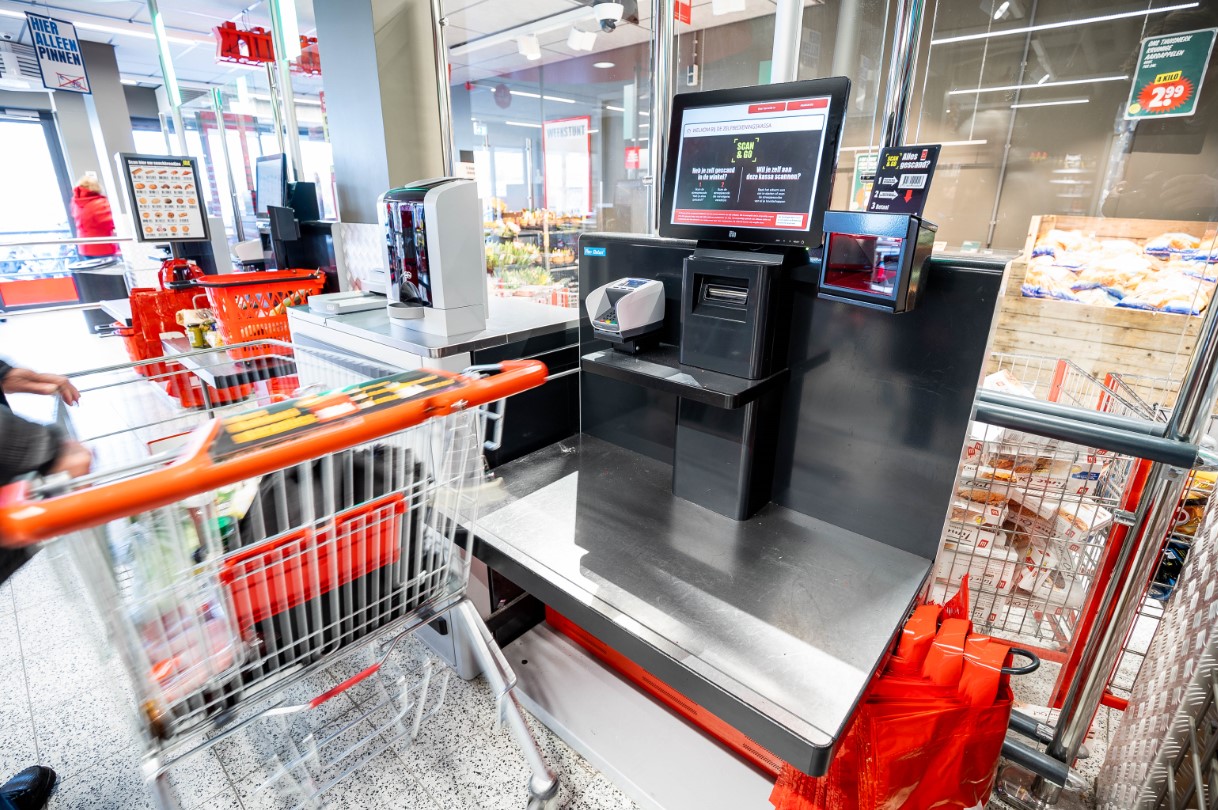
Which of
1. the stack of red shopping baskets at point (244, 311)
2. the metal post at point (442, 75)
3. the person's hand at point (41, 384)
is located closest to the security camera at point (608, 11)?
the metal post at point (442, 75)

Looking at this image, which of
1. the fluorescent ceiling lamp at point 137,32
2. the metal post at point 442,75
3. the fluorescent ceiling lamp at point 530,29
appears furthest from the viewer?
the fluorescent ceiling lamp at point 137,32

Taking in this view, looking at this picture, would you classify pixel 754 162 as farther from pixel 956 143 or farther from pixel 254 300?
pixel 956 143

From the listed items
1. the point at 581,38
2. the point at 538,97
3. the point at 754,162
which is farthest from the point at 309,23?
the point at 754,162

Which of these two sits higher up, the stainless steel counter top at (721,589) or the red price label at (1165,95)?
the red price label at (1165,95)

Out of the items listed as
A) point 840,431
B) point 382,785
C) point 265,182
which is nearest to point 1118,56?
point 840,431

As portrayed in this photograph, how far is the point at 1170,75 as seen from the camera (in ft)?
12.7

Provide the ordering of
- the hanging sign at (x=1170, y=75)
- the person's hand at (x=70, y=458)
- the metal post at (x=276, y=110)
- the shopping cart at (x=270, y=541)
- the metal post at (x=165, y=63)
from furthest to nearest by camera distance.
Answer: the metal post at (x=165, y=63), the metal post at (x=276, y=110), the hanging sign at (x=1170, y=75), the person's hand at (x=70, y=458), the shopping cart at (x=270, y=541)

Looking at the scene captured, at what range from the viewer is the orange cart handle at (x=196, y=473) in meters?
0.71

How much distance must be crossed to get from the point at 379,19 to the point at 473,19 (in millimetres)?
5217

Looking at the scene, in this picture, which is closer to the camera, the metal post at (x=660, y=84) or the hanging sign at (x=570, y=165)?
the metal post at (x=660, y=84)

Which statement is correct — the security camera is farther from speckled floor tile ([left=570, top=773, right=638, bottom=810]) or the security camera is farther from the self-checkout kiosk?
speckled floor tile ([left=570, top=773, right=638, bottom=810])

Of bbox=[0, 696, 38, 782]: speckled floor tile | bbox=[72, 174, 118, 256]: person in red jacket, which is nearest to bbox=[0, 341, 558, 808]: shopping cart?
bbox=[0, 696, 38, 782]: speckled floor tile

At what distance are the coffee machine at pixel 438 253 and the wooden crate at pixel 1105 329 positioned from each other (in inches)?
102

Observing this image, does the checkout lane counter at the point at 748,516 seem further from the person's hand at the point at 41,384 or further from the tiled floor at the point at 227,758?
the person's hand at the point at 41,384
